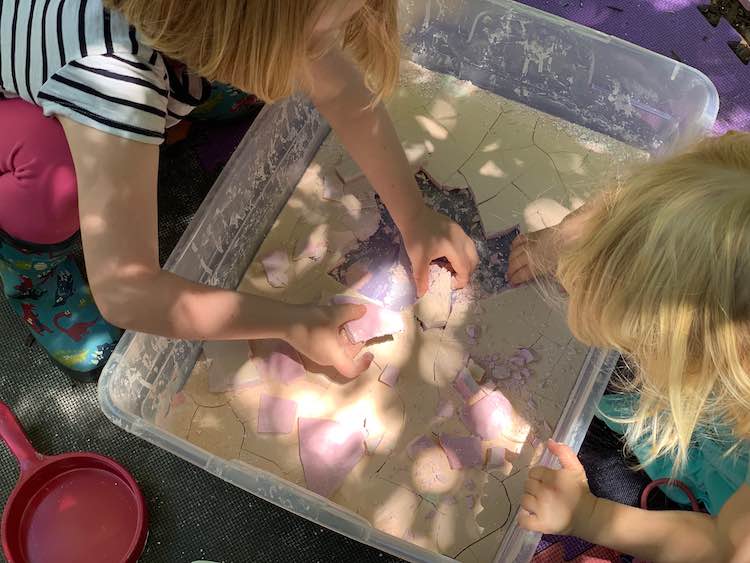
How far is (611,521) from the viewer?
40.2 inches

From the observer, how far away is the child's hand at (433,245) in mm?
1254

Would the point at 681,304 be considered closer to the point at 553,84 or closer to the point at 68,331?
the point at 553,84

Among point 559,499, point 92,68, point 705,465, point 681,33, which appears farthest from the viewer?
point 681,33

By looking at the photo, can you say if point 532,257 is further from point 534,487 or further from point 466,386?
point 534,487

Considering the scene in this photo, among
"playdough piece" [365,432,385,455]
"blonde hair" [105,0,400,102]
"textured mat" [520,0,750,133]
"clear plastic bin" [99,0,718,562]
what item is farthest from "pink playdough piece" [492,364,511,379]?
"textured mat" [520,0,750,133]

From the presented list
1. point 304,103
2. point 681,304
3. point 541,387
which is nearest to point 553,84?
point 304,103

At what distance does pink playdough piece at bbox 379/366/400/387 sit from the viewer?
1224 mm

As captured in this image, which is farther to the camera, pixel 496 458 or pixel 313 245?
pixel 313 245

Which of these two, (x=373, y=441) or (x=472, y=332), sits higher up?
(x=472, y=332)

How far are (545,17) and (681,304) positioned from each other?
0.72 meters

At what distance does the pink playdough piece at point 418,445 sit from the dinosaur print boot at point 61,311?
546mm


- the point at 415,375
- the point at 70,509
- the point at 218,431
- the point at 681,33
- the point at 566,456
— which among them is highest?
the point at 681,33

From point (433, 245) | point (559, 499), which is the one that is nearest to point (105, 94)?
point (433, 245)

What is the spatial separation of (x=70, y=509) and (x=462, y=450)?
64 cm
